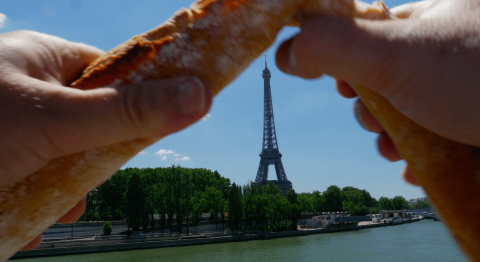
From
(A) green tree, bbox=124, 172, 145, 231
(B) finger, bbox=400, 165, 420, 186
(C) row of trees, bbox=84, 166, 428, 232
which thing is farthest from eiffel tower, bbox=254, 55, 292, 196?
(B) finger, bbox=400, 165, 420, 186

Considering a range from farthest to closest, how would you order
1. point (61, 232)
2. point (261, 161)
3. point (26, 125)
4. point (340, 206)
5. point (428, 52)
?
point (340, 206), point (261, 161), point (61, 232), point (26, 125), point (428, 52)

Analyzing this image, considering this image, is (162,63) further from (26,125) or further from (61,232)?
(61,232)

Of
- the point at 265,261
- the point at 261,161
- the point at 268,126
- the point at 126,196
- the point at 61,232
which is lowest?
the point at 265,261

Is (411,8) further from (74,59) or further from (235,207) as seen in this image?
(235,207)

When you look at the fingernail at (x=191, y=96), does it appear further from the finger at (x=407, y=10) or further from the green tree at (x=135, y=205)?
the green tree at (x=135, y=205)

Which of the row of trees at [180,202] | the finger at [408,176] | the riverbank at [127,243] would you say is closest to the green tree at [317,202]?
the row of trees at [180,202]

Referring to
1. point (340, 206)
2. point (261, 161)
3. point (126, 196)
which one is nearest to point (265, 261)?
point (126, 196)

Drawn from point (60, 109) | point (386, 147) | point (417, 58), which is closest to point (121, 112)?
point (60, 109)

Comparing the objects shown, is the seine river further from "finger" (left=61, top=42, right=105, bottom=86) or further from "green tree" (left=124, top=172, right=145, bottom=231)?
"finger" (left=61, top=42, right=105, bottom=86)
